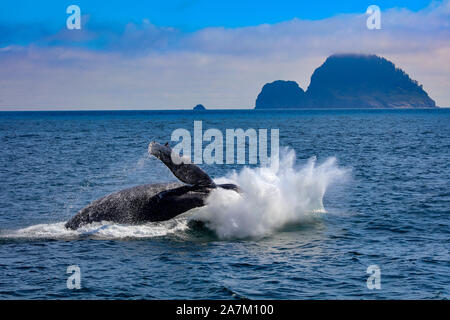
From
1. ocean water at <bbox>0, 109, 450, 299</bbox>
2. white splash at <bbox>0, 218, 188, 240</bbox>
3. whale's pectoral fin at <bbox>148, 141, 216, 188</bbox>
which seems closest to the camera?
ocean water at <bbox>0, 109, 450, 299</bbox>

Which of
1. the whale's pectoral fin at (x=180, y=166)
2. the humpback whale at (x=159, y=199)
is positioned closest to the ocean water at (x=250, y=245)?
the humpback whale at (x=159, y=199)

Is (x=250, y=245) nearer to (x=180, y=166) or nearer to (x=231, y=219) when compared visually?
(x=231, y=219)

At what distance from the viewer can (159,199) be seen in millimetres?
19609

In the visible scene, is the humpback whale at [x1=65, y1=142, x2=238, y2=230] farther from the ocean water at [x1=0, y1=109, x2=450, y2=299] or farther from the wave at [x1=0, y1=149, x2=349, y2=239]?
the ocean water at [x1=0, y1=109, x2=450, y2=299]

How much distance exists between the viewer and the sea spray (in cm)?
2019

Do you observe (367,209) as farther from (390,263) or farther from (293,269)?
(293,269)

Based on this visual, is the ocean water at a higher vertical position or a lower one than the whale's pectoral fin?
lower

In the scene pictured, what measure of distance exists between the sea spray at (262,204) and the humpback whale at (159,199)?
0.78 m

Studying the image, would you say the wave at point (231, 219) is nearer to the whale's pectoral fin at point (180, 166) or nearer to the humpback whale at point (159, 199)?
the humpback whale at point (159, 199)

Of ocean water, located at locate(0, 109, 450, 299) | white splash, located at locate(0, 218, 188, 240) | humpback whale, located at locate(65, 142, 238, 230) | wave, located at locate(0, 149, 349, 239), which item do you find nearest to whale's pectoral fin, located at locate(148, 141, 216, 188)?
humpback whale, located at locate(65, 142, 238, 230)

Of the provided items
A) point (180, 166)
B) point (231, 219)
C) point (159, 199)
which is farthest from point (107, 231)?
point (231, 219)

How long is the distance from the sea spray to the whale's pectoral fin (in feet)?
2.78

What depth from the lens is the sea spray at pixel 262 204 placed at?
66.2 feet
